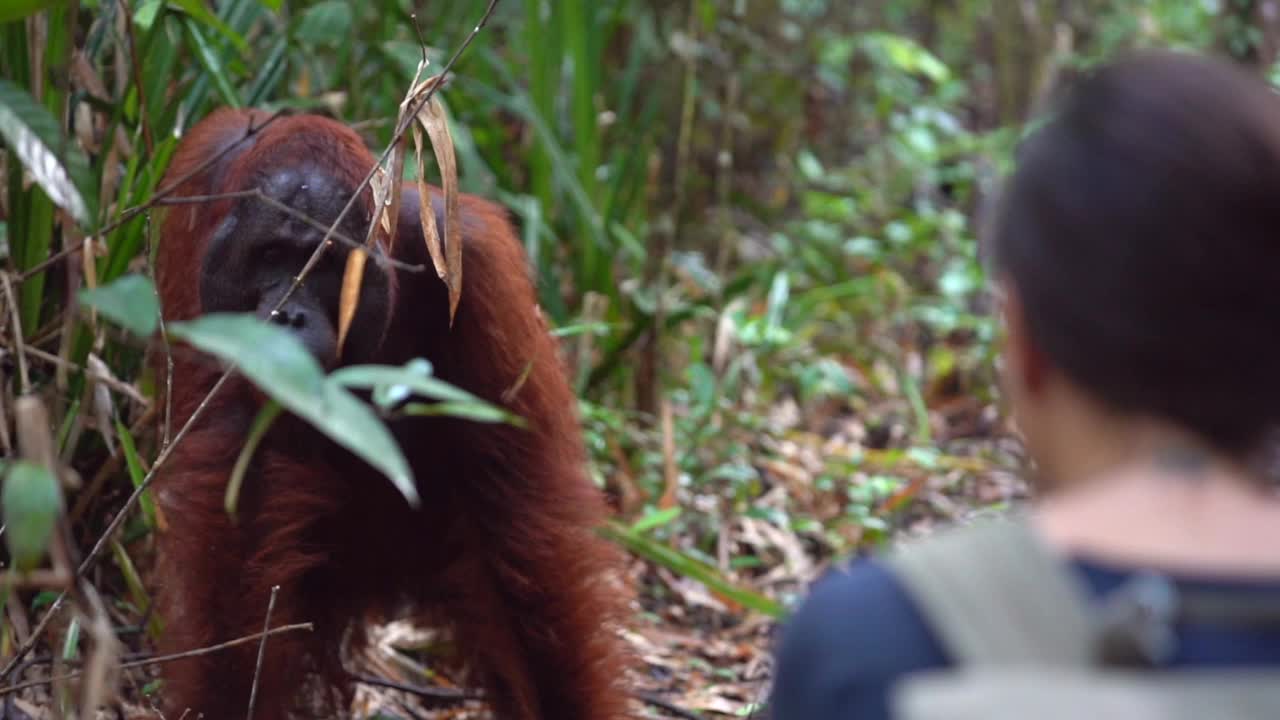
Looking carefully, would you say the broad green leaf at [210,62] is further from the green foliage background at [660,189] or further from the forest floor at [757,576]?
the forest floor at [757,576]

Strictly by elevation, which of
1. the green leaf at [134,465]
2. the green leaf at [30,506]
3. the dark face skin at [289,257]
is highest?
the green leaf at [30,506]

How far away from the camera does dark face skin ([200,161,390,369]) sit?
2.58 metres

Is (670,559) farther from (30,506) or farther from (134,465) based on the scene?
(30,506)

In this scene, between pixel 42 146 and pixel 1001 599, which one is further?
pixel 42 146

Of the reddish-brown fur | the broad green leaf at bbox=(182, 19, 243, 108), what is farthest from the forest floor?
the broad green leaf at bbox=(182, 19, 243, 108)

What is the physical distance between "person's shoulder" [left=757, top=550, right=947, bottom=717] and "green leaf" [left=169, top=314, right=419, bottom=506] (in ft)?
1.18

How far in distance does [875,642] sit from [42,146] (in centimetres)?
124

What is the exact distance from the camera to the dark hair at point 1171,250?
1059 millimetres

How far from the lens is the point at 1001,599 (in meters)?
1.04

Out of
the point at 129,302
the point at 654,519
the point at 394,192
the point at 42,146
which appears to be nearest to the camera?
the point at 129,302

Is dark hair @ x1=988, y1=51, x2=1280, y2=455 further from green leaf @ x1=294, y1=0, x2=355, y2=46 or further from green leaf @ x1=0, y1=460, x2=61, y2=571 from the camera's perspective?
green leaf @ x1=294, y1=0, x2=355, y2=46

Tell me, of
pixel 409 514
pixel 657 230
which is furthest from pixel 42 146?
pixel 657 230

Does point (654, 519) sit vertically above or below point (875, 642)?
below

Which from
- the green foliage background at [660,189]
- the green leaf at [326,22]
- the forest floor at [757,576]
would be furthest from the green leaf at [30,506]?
the green leaf at [326,22]
